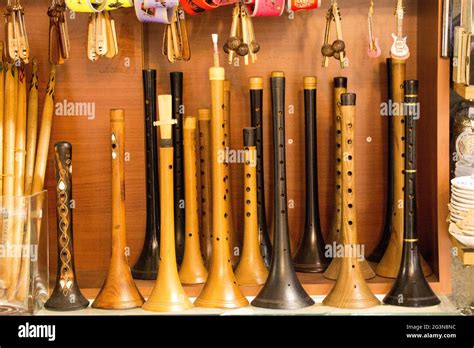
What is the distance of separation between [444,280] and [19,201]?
41.8 inches

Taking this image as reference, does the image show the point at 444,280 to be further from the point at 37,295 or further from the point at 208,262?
the point at 37,295

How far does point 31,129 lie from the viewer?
241 cm

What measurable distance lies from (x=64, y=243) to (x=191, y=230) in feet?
1.09

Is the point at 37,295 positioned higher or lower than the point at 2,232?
lower

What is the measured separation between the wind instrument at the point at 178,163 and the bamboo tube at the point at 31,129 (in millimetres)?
353

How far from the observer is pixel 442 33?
2.31 m

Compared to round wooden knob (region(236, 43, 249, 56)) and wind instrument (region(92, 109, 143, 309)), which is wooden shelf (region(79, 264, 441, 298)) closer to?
wind instrument (region(92, 109, 143, 309))

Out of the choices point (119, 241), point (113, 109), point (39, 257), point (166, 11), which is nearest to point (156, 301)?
point (119, 241)

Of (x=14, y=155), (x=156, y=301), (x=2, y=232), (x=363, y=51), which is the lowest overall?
(x=156, y=301)

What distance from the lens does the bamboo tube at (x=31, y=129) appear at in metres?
2.39

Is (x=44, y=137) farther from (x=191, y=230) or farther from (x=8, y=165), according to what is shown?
(x=191, y=230)

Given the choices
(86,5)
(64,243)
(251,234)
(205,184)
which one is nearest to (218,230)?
(251,234)

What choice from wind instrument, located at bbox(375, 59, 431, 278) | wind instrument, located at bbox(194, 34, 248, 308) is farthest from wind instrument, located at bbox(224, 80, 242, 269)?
wind instrument, located at bbox(375, 59, 431, 278)

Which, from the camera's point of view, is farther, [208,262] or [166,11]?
[208,262]
